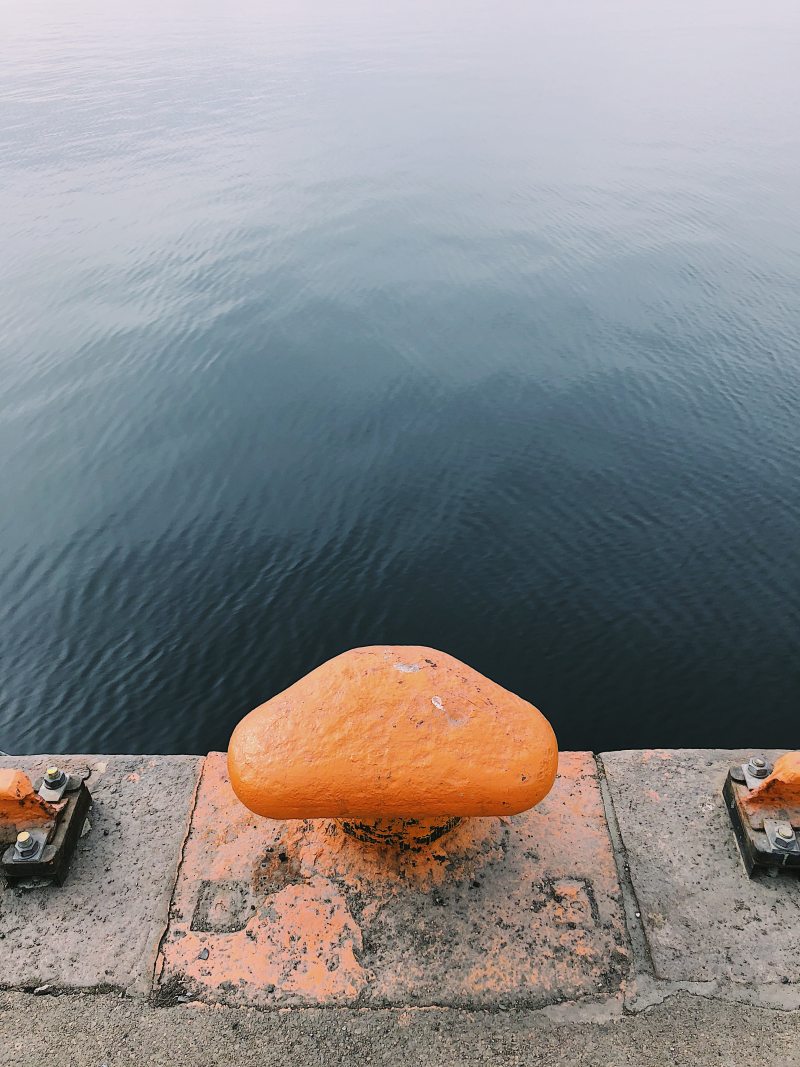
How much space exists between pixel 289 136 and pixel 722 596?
156 ft

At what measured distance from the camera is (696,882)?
22.1ft

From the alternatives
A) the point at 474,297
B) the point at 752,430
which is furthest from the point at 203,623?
the point at 474,297

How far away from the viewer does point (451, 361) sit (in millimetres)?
24281

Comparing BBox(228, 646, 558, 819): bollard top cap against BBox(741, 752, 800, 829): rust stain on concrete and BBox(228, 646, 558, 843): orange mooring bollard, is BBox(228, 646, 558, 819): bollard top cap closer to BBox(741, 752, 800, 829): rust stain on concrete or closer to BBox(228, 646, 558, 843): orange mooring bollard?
BBox(228, 646, 558, 843): orange mooring bollard

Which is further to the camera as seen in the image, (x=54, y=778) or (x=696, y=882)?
(x=54, y=778)

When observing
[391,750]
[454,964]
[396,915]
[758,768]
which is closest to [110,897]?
[396,915]

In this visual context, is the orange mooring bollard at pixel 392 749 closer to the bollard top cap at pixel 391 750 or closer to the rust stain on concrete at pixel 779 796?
the bollard top cap at pixel 391 750

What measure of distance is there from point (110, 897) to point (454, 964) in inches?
127

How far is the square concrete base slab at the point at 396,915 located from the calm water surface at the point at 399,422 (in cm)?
594

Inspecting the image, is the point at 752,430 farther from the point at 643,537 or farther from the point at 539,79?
the point at 539,79

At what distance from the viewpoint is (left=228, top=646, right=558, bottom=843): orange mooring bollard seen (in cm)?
530

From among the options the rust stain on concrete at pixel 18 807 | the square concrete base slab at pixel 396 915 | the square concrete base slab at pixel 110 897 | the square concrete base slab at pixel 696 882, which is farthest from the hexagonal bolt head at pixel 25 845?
the square concrete base slab at pixel 696 882

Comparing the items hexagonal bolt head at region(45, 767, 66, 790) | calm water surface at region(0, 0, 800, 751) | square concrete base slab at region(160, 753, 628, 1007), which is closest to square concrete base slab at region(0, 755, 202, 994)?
square concrete base slab at region(160, 753, 628, 1007)

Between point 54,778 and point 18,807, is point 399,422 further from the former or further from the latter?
point 18,807
